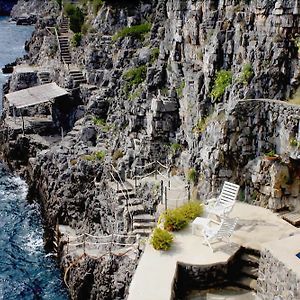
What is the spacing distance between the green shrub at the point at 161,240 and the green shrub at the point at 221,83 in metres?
8.35

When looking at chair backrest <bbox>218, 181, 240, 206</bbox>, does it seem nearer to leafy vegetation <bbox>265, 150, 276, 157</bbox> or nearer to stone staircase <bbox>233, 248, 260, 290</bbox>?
stone staircase <bbox>233, 248, 260, 290</bbox>

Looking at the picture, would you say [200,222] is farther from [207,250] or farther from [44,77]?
[44,77]

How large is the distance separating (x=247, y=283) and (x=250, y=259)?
33.2 inches

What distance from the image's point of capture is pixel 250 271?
17.7 metres

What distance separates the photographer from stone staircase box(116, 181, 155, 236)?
1003 inches

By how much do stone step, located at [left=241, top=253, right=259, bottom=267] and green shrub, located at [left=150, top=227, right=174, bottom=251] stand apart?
2489 millimetres

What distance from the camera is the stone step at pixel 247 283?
17.3m

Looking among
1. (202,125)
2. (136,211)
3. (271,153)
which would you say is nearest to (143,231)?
(136,211)

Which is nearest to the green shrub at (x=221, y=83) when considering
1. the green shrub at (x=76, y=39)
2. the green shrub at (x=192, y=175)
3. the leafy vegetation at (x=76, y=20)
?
the green shrub at (x=192, y=175)

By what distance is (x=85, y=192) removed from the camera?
33.1 metres

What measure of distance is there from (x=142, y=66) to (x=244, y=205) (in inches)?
624

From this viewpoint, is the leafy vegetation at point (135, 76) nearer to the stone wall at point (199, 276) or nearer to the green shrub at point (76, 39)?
the green shrub at point (76, 39)

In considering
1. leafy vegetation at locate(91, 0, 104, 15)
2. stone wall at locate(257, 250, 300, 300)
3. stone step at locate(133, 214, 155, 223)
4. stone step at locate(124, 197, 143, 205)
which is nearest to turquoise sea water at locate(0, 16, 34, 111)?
leafy vegetation at locate(91, 0, 104, 15)

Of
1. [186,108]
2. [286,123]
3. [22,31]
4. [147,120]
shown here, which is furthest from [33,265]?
[22,31]
